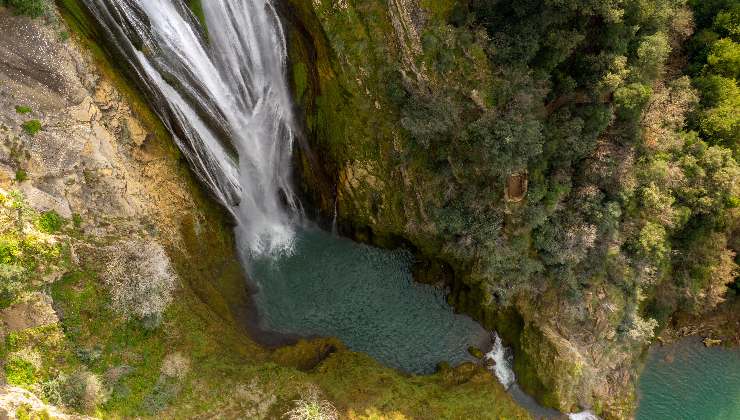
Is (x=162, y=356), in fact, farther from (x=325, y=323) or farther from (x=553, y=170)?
(x=553, y=170)

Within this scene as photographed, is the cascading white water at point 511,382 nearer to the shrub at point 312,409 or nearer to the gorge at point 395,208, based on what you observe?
the gorge at point 395,208

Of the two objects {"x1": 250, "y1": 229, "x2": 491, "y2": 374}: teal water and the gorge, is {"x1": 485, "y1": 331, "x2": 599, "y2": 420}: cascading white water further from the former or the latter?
{"x1": 250, "y1": 229, "x2": 491, "y2": 374}: teal water

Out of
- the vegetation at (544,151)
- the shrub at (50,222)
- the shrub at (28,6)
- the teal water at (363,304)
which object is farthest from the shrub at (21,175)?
the teal water at (363,304)

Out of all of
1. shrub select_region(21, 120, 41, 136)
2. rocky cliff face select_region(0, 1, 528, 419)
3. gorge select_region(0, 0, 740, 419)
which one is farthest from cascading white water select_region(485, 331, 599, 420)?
shrub select_region(21, 120, 41, 136)

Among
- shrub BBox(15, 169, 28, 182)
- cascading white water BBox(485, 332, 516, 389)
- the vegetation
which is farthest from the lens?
cascading white water BBox(485, 332, 516, 389)

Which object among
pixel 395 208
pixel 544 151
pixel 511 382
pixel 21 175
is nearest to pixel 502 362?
pixel 511 382

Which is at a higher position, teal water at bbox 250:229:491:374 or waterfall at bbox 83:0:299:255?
waterfall at bbox 83:0:299:255

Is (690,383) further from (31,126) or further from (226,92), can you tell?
(31,126)
